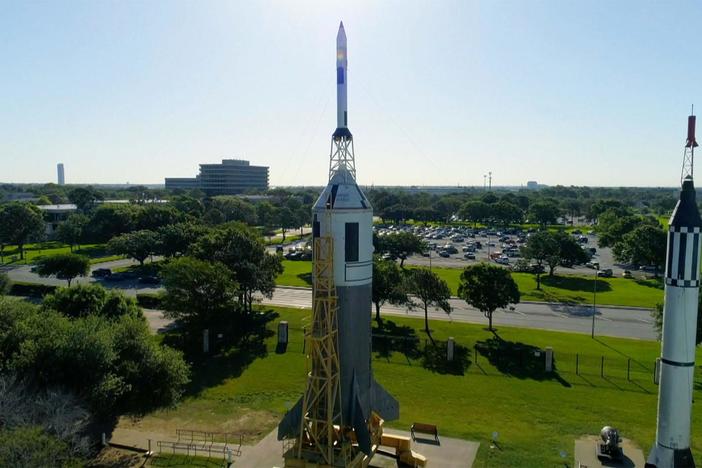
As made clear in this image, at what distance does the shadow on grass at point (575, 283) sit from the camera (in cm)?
6919

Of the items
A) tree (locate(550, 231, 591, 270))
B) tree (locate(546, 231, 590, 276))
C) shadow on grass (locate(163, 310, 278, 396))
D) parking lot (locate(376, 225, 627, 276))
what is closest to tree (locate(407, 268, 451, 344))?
shadow on grass (locate(163, 310, 278, 396))

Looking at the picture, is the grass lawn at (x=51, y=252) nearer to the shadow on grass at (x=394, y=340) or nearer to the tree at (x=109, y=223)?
the tree at (x=109, y=223)

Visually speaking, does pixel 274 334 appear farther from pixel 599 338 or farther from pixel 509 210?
pixel 509 210

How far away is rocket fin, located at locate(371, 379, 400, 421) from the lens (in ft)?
83.1

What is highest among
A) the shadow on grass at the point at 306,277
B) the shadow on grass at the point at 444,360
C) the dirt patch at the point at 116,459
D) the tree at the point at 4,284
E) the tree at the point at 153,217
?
the tree at the point at 153,217

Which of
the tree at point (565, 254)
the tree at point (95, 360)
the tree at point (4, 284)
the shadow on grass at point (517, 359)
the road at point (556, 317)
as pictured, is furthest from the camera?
the tree at point (565, 254)

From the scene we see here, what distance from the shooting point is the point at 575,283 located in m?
72.0

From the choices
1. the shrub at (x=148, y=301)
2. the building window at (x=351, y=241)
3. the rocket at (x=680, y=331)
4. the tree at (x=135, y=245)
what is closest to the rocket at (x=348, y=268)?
the building window at (x=351, y=241)

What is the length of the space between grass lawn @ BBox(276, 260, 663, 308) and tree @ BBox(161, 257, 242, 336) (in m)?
25.1

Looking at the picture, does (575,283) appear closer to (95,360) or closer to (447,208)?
(95,360)

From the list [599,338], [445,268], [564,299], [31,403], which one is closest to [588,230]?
[445,268]

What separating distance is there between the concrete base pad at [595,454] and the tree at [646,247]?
58108 millimetres

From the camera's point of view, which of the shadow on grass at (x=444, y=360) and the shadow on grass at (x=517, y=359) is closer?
the shadow on grass at (x=517, y=359)

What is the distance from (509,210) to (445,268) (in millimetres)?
75436
